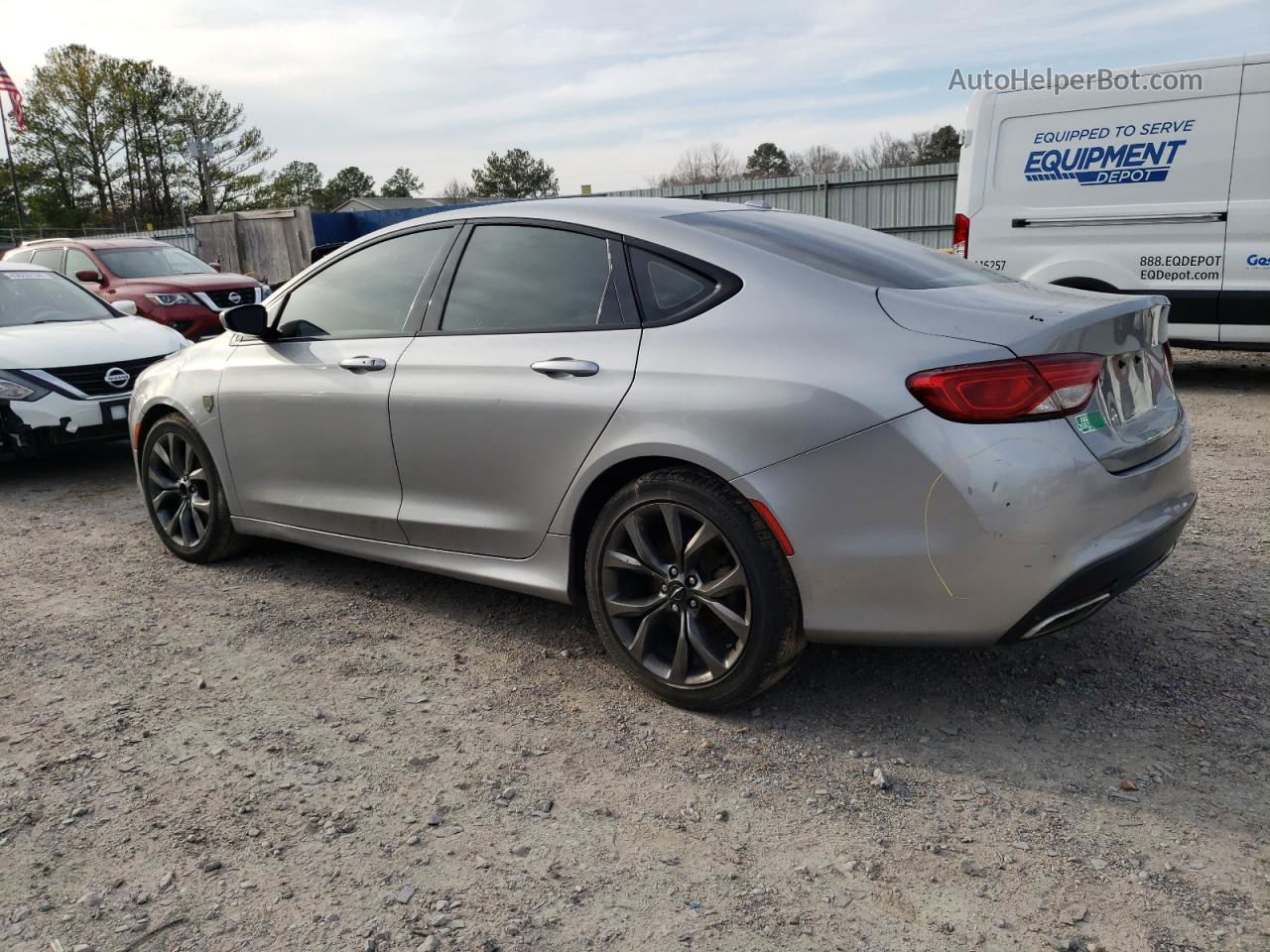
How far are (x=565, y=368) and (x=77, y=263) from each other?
1159 centimetres

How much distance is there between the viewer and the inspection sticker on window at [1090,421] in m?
2.75

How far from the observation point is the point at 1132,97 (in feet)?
26.8

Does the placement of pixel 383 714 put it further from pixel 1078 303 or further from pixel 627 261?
pixel 1078 303

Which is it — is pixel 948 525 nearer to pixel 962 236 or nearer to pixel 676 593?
pixel 676 593

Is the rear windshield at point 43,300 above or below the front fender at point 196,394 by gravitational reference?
above

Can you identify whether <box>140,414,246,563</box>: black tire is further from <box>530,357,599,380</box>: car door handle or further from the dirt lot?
<box>530,357,599,380</box>: car door handle

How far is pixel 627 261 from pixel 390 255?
124 centimetres

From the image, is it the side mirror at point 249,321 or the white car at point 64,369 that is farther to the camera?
the white car at point 64,369

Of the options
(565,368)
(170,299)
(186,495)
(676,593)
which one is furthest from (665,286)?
(170,299)

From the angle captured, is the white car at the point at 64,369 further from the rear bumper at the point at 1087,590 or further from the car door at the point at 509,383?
the rear bumper at the point at 1087,590

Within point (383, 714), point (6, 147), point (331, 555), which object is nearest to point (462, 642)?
point (383, 714)

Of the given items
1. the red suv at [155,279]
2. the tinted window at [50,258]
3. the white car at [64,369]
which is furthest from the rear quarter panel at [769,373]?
the tinted window at [50,258]

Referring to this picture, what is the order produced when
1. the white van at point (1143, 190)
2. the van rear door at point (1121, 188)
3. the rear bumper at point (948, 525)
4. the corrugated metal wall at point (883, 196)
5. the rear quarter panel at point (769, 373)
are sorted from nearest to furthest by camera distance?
the rear bumper at point (948, 525) < the rear quarter panel at point (769, 373) < the white van at point (1143, 190) < the van rear door at point (1121, 188) < the corrugated metal wall at point (883, 196)

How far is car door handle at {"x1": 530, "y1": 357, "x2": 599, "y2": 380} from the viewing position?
3.30 metres
